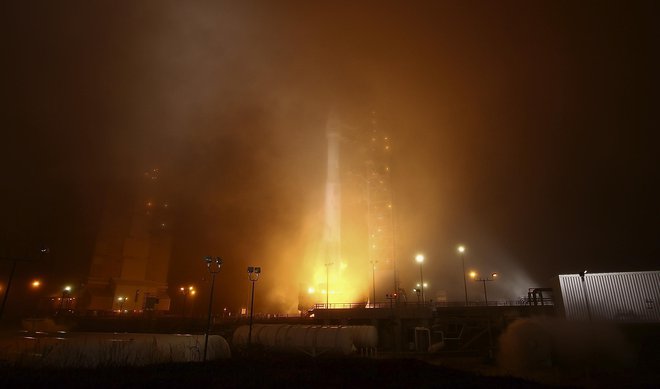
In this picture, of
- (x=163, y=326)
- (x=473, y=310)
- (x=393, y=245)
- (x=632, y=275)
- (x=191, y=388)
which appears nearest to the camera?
(x=191, y=388)

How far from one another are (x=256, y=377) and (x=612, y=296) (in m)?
36.6

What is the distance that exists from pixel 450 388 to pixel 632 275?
33.1 metres

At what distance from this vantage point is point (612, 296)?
36.0 meters

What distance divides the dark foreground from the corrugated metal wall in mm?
25245

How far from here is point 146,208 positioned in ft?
273

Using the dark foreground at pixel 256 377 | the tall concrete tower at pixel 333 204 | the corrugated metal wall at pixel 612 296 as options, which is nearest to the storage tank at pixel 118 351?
the dark foreground at pixel 256 377

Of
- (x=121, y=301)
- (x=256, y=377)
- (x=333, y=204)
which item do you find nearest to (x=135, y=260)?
(x=121, y=301)

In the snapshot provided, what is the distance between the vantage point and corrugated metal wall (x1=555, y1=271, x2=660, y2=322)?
35.2m

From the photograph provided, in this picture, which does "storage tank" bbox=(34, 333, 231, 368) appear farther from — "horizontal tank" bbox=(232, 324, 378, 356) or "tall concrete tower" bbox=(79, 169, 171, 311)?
"tall concrete tower" bbox=(79, 169, 171, 311)

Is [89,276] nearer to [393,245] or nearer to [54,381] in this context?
[393,245]

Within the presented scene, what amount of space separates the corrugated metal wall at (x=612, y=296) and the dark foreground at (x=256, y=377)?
994 inches

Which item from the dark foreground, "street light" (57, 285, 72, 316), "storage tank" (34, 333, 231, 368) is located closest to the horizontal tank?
"storage tank" (34, 333, 231, 368)

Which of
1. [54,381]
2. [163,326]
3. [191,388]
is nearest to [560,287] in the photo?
[191,388]

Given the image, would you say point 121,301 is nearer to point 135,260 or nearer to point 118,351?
point 135,260
